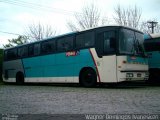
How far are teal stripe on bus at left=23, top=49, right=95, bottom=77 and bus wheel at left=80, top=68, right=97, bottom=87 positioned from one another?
29cm

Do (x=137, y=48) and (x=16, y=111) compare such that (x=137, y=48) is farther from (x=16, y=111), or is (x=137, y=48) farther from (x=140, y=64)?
(x=16, y=111)

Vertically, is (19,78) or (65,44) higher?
(65,44)

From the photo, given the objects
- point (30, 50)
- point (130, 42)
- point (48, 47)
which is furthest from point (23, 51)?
point (130, 42)

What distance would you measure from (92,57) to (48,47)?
15.6ft

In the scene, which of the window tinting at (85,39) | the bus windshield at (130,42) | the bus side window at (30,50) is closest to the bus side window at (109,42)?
the bus windshield at (130,42)

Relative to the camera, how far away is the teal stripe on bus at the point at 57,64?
15.2 metres

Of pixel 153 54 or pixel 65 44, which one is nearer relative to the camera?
pixel 153 54

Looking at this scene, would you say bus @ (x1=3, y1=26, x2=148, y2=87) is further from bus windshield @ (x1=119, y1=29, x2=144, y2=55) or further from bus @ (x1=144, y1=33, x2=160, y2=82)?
bus @ (x1=144, y1=33, x2=160, y2=82)

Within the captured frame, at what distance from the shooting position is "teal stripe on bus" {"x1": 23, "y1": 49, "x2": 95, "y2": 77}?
1516cm

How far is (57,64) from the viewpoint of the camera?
1734cm

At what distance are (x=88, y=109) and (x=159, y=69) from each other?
383 inches

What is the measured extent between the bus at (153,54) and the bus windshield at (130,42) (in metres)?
1.33

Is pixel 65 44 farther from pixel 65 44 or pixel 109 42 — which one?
pixel 109 42

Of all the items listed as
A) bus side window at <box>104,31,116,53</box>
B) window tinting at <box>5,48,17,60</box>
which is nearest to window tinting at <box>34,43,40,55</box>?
window tinting at <box>5,48,17,60</box>
